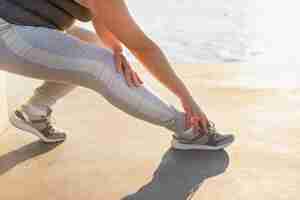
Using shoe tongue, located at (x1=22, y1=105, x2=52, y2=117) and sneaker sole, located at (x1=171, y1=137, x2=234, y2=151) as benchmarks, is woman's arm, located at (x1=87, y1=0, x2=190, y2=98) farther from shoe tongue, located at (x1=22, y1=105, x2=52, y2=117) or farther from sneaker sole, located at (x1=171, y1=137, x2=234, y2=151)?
shoe tongue, located at (x1=22, y1=105, x2=52, y2=117)

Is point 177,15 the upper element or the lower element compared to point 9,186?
lower

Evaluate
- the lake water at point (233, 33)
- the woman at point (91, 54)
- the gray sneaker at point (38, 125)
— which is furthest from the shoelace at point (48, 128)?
the lake water at point (233, 33)

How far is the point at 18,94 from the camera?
104 inches

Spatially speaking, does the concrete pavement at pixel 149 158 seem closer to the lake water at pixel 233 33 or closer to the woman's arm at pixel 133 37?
the woman's arm at pixel 133 37

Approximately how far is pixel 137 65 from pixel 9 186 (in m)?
1.50

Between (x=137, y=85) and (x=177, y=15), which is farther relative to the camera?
(x=177, y=15)

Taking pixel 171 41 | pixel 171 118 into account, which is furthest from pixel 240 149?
pixel 171 41

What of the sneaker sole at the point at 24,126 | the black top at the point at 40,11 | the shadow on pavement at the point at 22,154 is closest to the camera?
the black top at the point at 40,11

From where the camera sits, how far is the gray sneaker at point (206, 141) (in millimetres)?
2010

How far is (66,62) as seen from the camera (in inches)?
68.7

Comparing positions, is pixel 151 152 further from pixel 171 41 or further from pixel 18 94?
pixel 171 41

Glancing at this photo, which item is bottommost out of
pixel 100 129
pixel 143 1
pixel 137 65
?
pixel 143 1

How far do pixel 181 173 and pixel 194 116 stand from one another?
0.19 m

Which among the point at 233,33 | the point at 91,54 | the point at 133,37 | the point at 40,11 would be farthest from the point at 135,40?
the point at 233,33
